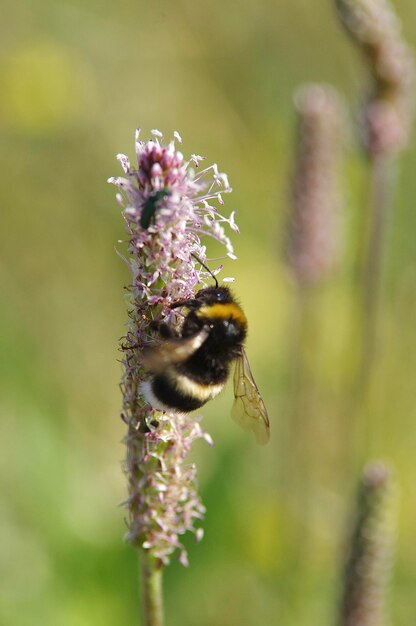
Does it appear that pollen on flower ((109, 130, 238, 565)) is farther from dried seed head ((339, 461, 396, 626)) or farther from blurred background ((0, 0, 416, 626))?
blurred background ((0, 0, 416, 626))

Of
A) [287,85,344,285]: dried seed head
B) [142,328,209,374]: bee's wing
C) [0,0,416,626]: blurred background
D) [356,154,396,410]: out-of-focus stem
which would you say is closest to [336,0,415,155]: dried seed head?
[356,154,396,410]: out-of-focus stem

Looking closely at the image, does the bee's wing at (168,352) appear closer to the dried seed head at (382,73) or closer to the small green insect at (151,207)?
the small green insect at (151,207)

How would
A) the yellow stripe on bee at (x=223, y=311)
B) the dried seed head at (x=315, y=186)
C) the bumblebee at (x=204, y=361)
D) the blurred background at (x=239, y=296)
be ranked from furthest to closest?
1. the blurred background at (x=239, y=296)
2. the dried seed head at (x=315, y=186)
3. the yellow stripe on bee at (x=223, y=311)
4. the bumblebee at (x=204, y=361)

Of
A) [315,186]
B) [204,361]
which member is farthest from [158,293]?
[315,186]

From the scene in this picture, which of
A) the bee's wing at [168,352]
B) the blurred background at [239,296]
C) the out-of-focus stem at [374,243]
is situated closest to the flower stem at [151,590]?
the bee's wing at [168,352]

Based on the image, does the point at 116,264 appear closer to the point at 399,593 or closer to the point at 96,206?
the point at 96,206

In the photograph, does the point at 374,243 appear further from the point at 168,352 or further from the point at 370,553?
the point at 168,352

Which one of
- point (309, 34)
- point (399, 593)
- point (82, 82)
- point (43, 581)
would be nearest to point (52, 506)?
point (43, 581)
